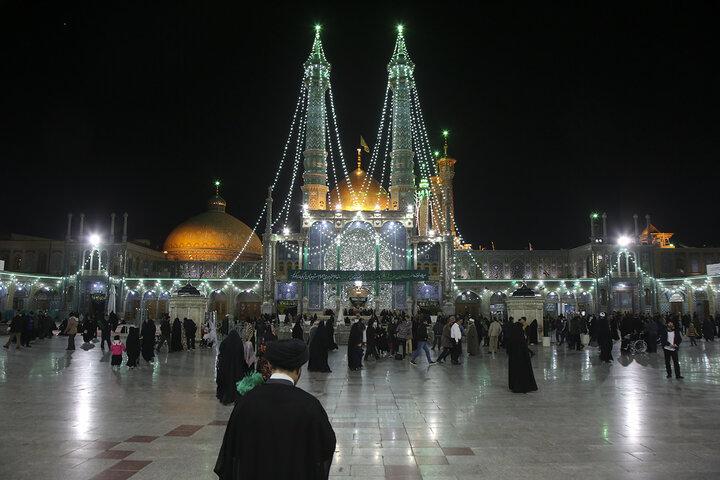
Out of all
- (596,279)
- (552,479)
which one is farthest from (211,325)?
(596,279)

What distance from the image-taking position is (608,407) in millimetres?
8109

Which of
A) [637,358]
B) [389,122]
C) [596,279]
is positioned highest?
[389,122]

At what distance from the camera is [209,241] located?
51781mm

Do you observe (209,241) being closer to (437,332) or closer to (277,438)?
(437,332)

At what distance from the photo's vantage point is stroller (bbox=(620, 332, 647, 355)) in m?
17.8

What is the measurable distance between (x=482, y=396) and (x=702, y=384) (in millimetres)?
4373

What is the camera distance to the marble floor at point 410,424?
513 cm

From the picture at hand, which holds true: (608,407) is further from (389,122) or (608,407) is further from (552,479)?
(389,122)

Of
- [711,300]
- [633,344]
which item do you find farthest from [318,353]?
[711,300]

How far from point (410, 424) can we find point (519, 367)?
3.26 metres

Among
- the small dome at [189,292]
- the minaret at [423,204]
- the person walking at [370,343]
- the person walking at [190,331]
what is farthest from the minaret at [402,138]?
the person walking at [370,343]

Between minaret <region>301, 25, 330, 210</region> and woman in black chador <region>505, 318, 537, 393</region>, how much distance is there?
3219 cm

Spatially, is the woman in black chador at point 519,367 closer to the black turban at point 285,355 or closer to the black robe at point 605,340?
the black robe at point 605,340

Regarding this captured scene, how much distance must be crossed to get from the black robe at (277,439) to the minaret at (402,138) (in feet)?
125
